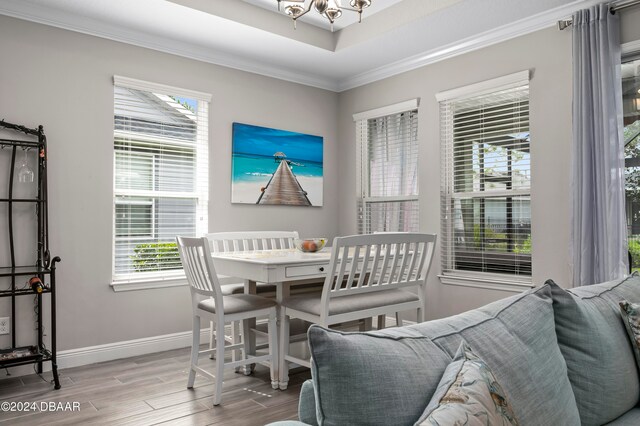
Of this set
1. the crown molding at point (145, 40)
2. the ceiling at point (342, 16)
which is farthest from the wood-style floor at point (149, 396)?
the ceiling at point (342, 16)

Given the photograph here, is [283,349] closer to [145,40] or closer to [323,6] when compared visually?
[323,6]

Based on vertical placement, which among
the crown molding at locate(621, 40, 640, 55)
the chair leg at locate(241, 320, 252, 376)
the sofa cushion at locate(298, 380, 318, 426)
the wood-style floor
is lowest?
the wood-style floor

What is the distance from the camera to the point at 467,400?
2.74ft

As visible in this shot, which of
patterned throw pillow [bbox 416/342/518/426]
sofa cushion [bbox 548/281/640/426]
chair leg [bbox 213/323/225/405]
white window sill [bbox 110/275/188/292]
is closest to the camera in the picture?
patterned throw pillow [bbox 416/342/518/426]

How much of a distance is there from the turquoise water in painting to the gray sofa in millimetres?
3172

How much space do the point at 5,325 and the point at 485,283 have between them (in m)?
3.57

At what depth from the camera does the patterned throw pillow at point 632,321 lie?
1573 mm

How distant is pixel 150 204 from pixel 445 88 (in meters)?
2.76

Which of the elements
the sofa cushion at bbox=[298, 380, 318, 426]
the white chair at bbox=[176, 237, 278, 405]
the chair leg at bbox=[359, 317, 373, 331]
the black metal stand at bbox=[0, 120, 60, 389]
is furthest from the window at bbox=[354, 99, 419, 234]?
the sofa cushion at bbox=[298, 380, 318, 426]

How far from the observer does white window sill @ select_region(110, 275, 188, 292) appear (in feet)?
11.9

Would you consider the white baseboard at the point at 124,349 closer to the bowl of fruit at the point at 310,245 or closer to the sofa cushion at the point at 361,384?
the bowl of fruit at the point at 310,245

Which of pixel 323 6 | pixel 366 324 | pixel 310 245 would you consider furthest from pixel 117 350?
pixel 323 6

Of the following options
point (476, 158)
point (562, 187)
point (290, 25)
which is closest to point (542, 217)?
point (562, 187)

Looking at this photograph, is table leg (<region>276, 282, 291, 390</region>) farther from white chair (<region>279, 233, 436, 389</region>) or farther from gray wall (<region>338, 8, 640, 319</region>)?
gray wall (<region>338, 8, 640, 319</region>)
